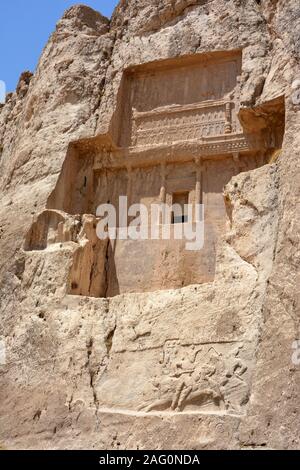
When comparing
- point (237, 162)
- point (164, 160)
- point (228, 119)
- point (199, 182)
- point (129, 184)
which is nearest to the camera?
point (237, 162)

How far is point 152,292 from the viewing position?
11.4 metres

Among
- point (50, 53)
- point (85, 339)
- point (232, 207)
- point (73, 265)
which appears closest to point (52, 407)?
point (85, 339)

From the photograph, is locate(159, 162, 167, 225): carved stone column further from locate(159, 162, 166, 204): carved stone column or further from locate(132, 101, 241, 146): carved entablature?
locate(132, 101, 241, 146): carved entablature

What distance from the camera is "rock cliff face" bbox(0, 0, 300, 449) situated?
9422 mm

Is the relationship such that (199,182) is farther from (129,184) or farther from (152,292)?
(152,292)

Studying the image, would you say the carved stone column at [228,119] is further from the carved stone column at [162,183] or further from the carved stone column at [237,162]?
the carved stone column at [162,183]

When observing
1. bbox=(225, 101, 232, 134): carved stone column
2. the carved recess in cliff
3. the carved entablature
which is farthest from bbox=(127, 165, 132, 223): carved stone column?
bbox=(225, 101, 232, 134): carved stone column

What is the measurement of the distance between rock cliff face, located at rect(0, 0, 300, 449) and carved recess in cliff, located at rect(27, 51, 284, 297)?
9 cm

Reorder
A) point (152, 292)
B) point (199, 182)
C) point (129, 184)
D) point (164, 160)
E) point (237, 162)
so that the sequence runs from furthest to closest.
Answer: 1. point (129, 184)
2. point (164, 160)
3. point (199, 182)
4. point (237, 162)
5. point (152, 292)

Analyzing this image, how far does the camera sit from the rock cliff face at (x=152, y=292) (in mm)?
9422

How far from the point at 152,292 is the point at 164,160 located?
10.3 feet

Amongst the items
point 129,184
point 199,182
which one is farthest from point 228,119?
point 129,184

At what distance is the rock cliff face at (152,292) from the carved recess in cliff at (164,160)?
3.6 inches

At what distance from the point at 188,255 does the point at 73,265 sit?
2183 mm
